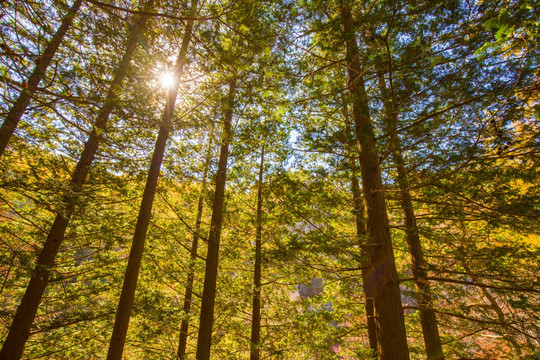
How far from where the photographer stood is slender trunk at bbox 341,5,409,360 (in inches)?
132

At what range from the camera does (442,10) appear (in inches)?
131

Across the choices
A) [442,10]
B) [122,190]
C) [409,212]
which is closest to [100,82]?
[122,190]

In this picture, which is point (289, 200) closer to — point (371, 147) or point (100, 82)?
point (371, 147)

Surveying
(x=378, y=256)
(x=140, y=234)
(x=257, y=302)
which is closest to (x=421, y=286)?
(x=378, y=256)

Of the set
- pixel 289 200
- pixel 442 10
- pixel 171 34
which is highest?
pixel 171 34

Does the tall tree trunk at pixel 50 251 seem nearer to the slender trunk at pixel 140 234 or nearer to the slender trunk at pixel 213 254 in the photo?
the slender trunk at pixel 140 234

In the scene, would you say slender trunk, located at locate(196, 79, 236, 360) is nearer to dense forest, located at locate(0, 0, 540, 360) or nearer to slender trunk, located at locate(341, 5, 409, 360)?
dense forest, located at locate(0, 0, 540, 360)

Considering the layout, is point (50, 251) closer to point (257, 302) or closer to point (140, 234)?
point (140, 234)

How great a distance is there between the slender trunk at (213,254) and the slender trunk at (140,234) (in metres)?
1.19

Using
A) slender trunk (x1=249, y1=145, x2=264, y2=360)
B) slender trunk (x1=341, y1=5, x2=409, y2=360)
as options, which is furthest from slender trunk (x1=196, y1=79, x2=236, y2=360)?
slender trunk (x1=341, y1=5, x2=409, y2=360)

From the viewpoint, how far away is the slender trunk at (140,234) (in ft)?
11.7

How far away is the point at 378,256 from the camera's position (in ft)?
12.6

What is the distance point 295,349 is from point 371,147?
19.3 feet

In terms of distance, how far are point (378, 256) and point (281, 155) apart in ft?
11.2
